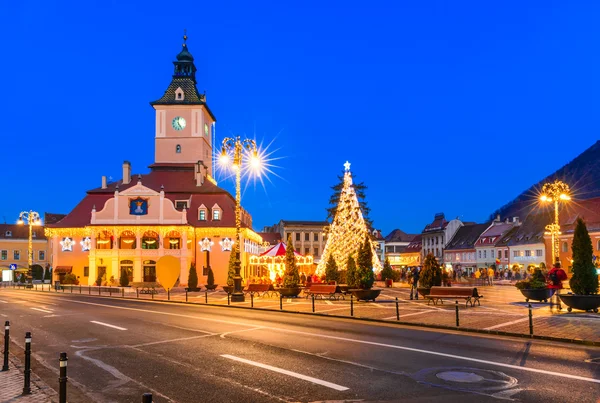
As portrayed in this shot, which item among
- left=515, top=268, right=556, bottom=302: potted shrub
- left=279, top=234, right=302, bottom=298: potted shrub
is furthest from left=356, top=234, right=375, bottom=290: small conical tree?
left=515, top=268, right=556, bottom=302: potted shrub

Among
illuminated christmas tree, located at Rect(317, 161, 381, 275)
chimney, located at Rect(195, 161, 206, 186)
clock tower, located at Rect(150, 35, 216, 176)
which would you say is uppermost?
clock tower, located at Rect(150, 35, 216, 176)

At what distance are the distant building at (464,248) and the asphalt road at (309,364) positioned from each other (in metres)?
79.5

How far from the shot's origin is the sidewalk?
8.34 metres

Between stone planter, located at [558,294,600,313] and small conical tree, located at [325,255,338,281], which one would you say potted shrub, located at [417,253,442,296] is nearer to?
stone planter, located at [558,294,600,313]

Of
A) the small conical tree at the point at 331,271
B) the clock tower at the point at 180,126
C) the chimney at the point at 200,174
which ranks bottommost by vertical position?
the small conical tree at the point at 331,271

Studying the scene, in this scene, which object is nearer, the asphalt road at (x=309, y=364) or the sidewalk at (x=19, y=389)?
the sidewalk at (x=19, y=389)

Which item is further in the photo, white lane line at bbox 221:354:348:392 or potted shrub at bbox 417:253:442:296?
potted shrub at bbox 417:253:442:296

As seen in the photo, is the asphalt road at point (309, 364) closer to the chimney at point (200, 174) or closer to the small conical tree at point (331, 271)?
the small conical tree at point (331, 271)

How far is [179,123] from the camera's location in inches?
2736

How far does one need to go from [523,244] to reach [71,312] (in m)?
69.0

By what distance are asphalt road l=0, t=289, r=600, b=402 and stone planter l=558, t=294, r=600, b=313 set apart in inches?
267

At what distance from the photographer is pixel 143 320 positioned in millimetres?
20281

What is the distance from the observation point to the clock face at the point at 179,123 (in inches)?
2734

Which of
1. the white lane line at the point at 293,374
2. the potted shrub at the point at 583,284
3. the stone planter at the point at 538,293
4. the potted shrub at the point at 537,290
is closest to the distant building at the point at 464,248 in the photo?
the potted shrub at the point at 537,290
